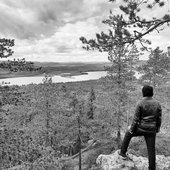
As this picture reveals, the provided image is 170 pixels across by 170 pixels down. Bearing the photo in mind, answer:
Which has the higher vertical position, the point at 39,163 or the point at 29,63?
the point at 29,63

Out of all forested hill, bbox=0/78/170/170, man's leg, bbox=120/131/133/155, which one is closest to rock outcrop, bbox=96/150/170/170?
man's leg, bbox=120/131/133/155

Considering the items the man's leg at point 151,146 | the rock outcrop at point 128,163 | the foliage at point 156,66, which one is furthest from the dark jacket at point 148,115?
the foliage at point 156,66

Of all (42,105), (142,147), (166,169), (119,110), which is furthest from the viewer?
(42,105)

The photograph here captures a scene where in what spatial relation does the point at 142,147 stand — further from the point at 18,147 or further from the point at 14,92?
the point at 14,92

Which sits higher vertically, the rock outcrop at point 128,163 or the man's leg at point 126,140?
the man's leg at point 126,140

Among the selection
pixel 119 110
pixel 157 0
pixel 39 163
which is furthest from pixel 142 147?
pixel 157 0

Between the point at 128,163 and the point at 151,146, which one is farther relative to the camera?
the point at 128,163

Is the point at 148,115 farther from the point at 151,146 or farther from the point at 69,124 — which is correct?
the point at 69,124

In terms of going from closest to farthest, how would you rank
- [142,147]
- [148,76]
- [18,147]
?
[18,147], [142,147], [148,76]

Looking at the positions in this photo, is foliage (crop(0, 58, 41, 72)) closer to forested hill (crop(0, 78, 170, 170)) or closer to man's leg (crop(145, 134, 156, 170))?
forested hill (crop(0, 78, 170, 170))

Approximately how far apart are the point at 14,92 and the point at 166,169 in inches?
344

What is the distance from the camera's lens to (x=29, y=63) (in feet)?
33.9

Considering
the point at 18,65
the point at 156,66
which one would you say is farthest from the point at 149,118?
the point at 156,66

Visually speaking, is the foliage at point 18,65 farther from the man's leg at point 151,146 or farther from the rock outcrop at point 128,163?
the man's leg at point 151,146
